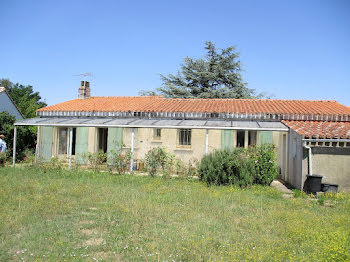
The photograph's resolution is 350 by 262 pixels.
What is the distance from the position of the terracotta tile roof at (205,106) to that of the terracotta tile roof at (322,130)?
1034mm

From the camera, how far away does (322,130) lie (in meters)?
11.0

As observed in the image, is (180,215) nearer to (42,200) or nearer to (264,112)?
(42,200)

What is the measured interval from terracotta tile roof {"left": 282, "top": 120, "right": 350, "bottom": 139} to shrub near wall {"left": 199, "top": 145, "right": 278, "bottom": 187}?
4.37ft

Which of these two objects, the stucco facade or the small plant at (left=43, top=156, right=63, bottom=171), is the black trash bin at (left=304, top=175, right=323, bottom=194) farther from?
the small plant at (left=43, top=156, right=63, bottom=171)

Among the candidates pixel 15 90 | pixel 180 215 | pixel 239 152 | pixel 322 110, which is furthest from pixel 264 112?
pixel 15 90

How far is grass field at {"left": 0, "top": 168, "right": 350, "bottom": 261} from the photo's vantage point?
450 centimetres

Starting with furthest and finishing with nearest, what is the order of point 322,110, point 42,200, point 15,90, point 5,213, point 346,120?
point 15,90, point 322,110, point 346,120, point 42,200, point 5,213

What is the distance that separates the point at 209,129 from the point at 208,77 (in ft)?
50.1

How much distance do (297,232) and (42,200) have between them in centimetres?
572

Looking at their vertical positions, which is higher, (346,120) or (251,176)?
(346,120)

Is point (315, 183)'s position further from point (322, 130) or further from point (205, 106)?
point (205, 106)

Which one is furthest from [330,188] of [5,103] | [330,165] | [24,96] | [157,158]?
[24,96]

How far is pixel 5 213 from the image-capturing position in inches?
241

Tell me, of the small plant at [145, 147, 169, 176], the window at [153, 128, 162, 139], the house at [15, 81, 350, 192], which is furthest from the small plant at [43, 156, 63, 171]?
the window at [153, 128, 162, 139]
